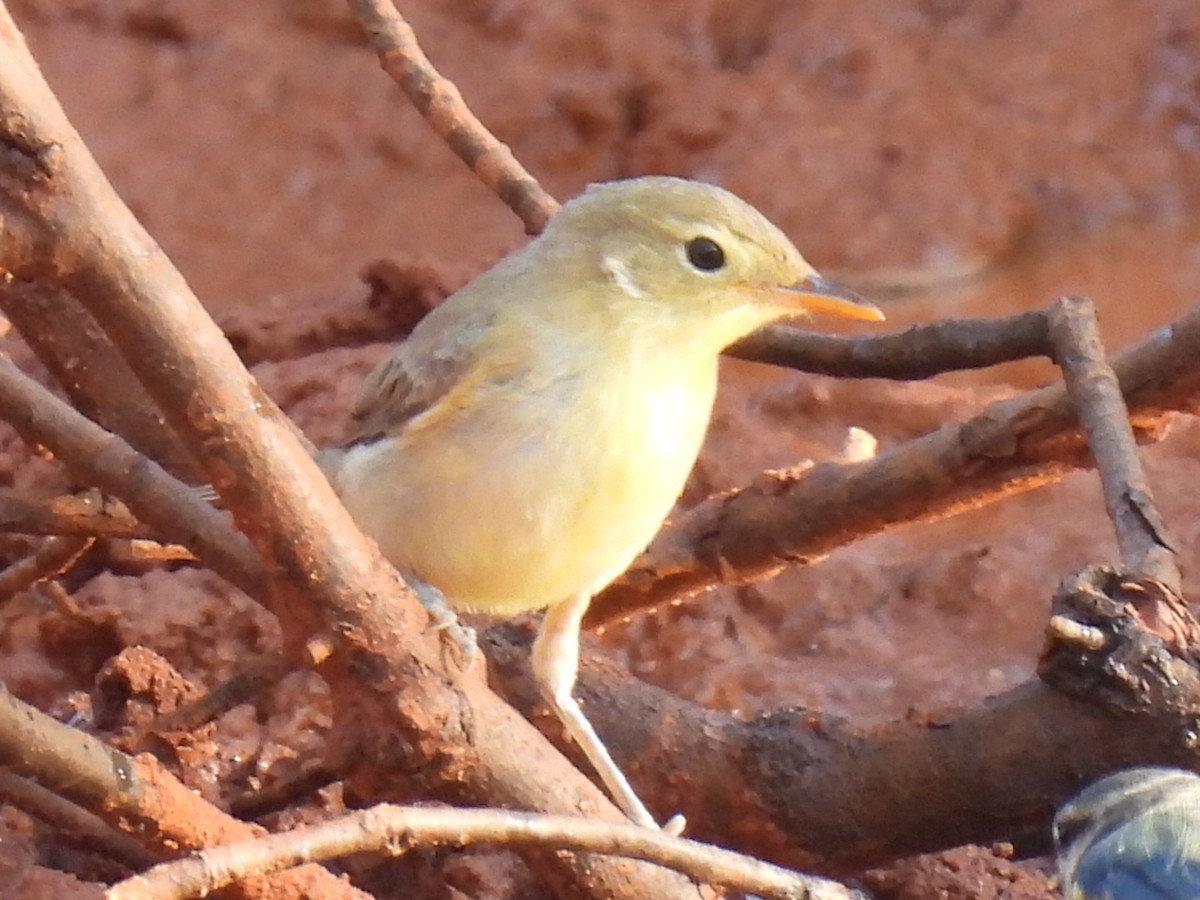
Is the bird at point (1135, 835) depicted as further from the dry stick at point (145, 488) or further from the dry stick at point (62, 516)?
the dry stick at point (62, 516)

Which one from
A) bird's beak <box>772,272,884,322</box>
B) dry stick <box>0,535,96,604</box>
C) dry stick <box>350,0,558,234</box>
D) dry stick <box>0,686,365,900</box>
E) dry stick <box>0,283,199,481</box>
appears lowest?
dry stick <box>0,686,365,900</box>

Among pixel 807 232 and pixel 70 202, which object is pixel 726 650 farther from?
pixel 70 202

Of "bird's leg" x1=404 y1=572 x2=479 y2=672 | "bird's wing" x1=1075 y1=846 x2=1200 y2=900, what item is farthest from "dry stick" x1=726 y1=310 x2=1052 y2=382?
"bird's leg" x1=404 y1=572 x2=479 y2=672

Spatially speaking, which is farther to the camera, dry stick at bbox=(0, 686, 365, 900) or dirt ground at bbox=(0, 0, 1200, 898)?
dirt ground at bbox=(0, 0, 1200, 898)

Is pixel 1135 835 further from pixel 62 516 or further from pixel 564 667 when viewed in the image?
pixel 62 516

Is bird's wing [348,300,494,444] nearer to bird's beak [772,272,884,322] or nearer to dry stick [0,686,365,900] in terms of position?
bird's beak [772,272,884,322]

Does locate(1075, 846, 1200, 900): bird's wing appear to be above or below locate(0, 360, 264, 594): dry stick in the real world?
below

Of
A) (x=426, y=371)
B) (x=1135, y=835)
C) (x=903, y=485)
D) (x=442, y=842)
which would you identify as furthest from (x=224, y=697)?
(x=1135, y=835)

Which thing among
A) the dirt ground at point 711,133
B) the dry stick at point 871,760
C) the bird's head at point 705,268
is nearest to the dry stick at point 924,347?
the bird's head at point 705,268

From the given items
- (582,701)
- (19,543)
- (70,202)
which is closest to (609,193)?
(582,701)
